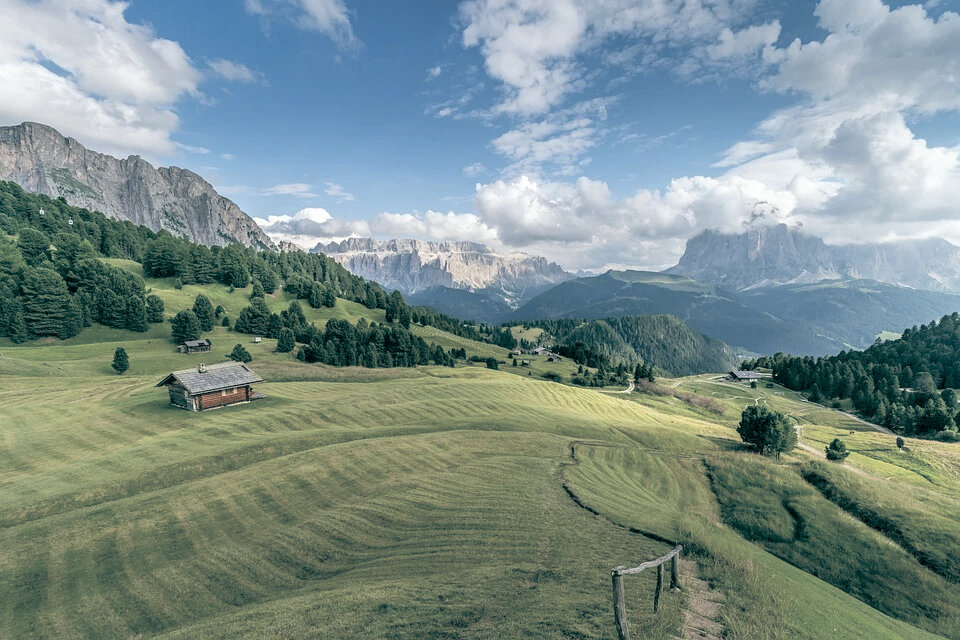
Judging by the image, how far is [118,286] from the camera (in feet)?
407

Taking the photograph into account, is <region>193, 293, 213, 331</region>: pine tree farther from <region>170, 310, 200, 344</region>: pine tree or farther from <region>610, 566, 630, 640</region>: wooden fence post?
<region>610, 566, 630, 640</region>: wooden fence post

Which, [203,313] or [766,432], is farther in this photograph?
[203,313]

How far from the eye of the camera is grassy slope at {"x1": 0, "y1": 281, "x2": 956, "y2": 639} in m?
17.1

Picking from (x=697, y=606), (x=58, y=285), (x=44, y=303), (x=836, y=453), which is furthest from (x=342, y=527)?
(x=58, y=285)

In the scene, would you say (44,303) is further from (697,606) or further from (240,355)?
(697,606)

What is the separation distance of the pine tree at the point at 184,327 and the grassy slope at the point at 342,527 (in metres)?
60.1

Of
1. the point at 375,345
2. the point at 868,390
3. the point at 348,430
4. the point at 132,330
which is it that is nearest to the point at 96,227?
the point at 132,330

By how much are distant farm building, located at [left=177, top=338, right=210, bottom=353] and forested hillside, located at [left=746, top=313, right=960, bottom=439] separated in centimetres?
19604

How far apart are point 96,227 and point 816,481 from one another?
24875 cm

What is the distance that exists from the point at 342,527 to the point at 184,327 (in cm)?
11360

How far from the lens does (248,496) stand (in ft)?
101

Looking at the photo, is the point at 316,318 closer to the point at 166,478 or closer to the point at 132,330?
the point at 132,330

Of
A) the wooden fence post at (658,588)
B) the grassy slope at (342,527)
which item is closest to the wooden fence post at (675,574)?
the grassy slope at (342,527)

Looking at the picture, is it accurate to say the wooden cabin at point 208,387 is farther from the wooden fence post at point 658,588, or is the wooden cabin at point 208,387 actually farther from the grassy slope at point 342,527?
the wooden fence post at point 658,588
